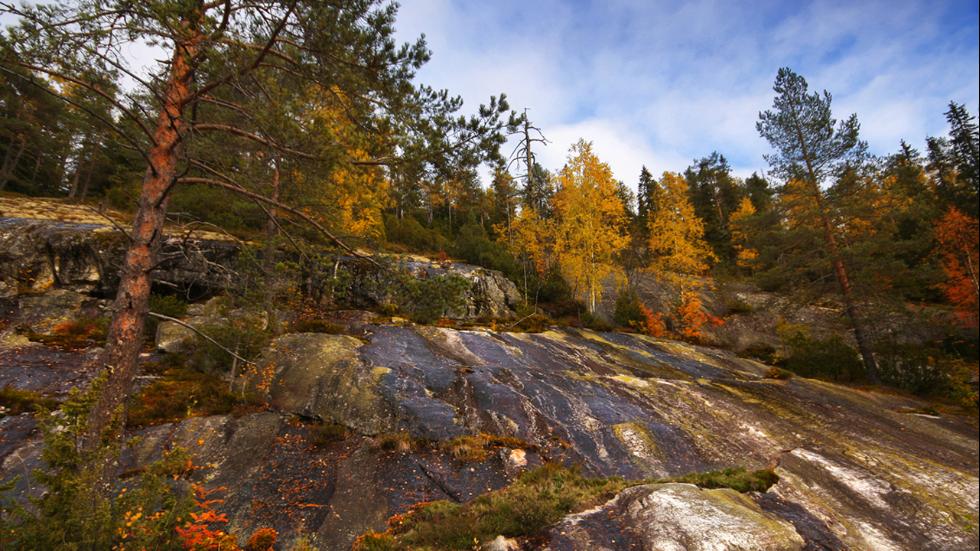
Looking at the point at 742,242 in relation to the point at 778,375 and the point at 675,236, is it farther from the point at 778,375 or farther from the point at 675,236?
the point at 778,375

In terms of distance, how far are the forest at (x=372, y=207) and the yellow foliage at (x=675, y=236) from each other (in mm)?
155

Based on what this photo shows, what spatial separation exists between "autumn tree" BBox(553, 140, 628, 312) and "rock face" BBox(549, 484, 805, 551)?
15.4 m

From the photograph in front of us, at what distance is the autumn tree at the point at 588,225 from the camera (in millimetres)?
20906

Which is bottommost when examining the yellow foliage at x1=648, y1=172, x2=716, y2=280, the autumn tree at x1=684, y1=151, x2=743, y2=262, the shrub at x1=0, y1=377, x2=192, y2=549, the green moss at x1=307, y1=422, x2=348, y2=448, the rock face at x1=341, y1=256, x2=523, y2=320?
the green moss at x1=307, y1=422, x2=348, y2=448

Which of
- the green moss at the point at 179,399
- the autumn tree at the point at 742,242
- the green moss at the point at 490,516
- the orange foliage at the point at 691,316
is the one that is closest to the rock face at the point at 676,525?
the green moss at the point at 490,516

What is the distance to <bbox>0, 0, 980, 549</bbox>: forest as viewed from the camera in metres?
4.84

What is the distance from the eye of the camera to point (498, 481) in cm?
688

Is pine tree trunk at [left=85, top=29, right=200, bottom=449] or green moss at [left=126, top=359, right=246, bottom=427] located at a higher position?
pine tree trunk at [left=85, top=29, right=200, bottom=449]

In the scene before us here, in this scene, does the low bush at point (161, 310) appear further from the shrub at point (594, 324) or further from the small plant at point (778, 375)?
the small plant at point (778, 375)

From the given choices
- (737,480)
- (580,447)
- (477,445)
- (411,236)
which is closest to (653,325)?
(580,447)

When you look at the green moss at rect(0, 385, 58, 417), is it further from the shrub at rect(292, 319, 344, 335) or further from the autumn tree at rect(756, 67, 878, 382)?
the autumn tree at rect(756, 67, 878, 382)

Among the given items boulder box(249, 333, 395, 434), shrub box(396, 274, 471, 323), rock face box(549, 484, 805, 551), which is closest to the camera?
rock face box(549, 484, 805, 551)

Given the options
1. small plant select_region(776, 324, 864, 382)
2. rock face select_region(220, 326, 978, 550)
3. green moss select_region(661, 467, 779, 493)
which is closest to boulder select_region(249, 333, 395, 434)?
rock face select_region(220, 326, 978, 550)

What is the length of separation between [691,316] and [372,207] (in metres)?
19.5
